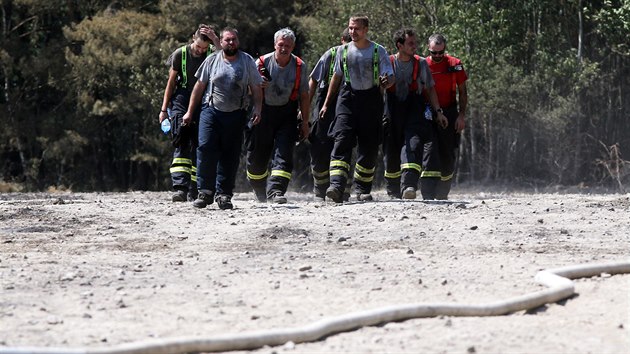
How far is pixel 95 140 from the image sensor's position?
124 ft

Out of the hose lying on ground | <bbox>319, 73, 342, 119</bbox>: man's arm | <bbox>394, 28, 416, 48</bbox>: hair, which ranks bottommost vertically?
the hose lying on ground

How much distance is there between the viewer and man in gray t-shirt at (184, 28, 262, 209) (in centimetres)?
1420

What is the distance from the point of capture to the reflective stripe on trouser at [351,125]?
1481 centimetres

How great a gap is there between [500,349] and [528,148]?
21.3 m

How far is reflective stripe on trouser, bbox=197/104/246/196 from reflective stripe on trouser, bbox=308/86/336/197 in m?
1.28

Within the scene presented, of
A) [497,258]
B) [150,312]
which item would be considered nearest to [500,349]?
[150,312]

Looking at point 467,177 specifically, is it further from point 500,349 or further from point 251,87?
point 500,349

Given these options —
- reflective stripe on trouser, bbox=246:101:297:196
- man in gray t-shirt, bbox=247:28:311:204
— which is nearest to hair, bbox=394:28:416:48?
man in gray t-shirt, bbox=247:28:311:204

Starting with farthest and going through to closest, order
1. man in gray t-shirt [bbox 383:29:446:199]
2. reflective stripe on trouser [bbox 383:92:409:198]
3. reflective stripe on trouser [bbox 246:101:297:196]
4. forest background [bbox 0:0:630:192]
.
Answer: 1. forest background [bbox 0:0:630:192]
2. reflective stripe on trouser [bbox 383:92:409:198]
3. man in gray t-shirt [bbox 383:29:446:199]
4. reflective stripe on trouser [bbox 246:101:297:196]

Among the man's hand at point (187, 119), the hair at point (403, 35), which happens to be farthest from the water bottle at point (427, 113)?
the man's hand at point (187, 119)

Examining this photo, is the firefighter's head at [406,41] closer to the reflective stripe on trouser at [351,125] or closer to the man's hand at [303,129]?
the reflective stripe on trouser at [351,125]

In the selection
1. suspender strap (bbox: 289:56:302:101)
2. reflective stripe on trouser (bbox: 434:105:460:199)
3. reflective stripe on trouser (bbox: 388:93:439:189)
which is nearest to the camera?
suspender strap (bbox: 289:56:302:101)

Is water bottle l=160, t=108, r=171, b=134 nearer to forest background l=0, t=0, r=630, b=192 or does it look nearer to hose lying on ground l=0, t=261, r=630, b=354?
hose lying on ground l=0, t=261, r=630, b=354

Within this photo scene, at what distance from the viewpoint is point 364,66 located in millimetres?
14695
